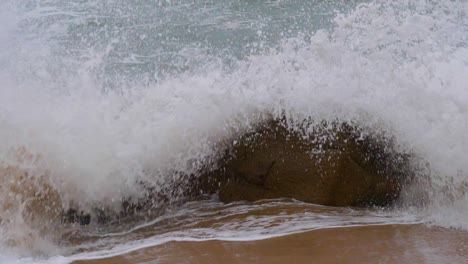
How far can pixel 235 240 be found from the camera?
346 centimetres

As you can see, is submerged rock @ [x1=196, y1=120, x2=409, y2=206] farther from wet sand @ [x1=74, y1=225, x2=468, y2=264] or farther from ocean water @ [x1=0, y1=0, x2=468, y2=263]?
wet sand @ [x1=74, y1=225, x2=468, y2=264]

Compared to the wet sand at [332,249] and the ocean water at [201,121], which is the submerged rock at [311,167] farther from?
the wet sand at [332,249]

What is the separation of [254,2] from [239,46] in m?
2.01

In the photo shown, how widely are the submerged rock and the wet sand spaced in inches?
15.4

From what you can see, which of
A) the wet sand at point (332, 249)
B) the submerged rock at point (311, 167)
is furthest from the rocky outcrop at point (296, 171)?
the wet sand at point (332, 249)

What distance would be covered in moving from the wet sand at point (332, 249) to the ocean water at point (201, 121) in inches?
4.8

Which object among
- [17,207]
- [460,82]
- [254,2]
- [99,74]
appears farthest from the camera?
[254,2]

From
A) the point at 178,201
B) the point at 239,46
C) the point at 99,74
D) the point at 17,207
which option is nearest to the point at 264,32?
the point at 239,46

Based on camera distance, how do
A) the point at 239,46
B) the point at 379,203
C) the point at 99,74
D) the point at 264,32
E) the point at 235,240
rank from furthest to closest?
the point at 264,32, the point at 239,46, the point at 99,74, the point at 379,203, the point at 235,240

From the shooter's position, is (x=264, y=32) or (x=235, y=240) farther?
(x=264, y=32)

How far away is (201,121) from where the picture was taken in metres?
4.25

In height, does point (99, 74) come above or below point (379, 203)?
above

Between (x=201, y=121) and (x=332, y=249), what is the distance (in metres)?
1.33

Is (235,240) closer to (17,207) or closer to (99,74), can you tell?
(17,207)
